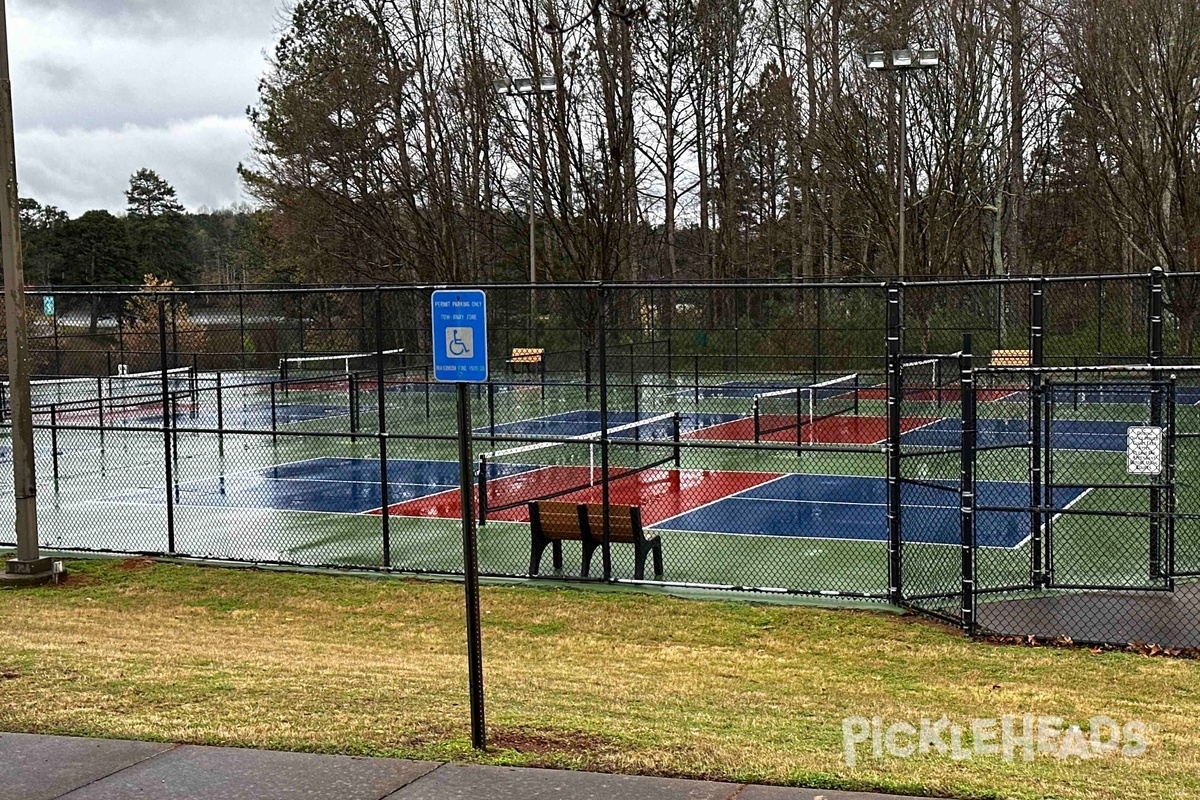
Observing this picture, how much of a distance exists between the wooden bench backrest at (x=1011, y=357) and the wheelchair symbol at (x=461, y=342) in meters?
13.1

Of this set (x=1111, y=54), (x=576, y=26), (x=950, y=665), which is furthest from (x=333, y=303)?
(x=950, y=665)

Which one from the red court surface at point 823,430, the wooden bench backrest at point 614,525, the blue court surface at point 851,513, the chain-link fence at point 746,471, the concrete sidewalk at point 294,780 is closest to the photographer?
the concrete sidewalk at point 294,780

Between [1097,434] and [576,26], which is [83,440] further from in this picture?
[576,26]

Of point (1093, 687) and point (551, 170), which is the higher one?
point (551, 170)

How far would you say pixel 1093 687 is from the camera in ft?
28.5

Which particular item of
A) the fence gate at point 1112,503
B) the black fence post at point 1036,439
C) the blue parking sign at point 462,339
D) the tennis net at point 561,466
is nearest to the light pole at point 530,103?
the tennis net at point 561,466

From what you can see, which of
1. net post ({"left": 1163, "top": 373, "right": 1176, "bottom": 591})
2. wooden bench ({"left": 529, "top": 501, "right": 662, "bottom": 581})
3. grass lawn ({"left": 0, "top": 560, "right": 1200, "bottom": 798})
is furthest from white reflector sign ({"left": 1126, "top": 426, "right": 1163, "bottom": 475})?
wooden bench ({"left": 529, "top": 501, "right": 662, "bottom": 581})

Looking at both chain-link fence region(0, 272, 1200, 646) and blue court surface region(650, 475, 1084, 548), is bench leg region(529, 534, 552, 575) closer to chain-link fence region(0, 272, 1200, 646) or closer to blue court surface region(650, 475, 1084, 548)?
chain-link fence region(0, 272, 1200, 646)

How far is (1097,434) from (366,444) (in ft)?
44.2

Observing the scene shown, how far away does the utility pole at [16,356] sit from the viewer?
500 inches

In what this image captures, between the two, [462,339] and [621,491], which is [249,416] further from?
[462,339]

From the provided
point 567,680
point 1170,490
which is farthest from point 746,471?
point 567,680

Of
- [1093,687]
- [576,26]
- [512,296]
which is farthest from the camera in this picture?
[576,26]

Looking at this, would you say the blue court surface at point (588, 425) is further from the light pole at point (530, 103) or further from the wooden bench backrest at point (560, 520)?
the wooden bench backrest at point (560, 520)
